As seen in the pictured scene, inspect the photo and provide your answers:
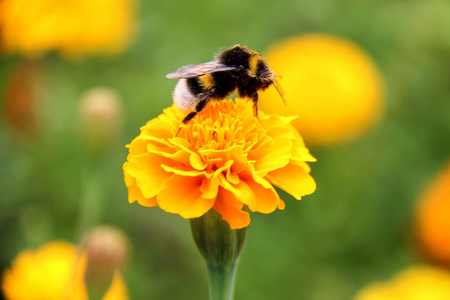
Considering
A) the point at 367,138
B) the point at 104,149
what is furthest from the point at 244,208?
the point at 367,138

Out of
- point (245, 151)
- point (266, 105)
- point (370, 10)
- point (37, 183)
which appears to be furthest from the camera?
point (370, 10)

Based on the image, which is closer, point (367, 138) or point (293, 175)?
point (293, 175)

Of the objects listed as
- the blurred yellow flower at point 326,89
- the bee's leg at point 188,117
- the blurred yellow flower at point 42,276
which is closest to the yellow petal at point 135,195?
the bee's leg at point 188,117

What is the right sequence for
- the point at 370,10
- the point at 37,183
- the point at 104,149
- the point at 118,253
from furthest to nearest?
the point at 370,10 → the point at 37,183 → the point at 104,149 → the point at 118,253

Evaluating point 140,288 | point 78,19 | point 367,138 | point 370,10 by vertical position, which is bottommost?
point 140,288

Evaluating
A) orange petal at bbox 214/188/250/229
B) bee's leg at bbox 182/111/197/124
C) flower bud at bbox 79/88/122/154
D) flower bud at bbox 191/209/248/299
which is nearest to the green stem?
flower bud at bbox 191/209/248/299

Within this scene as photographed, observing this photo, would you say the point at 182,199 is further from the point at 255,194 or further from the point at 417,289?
the point at 417,289

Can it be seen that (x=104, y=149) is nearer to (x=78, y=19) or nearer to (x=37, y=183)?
(x=37, y=183)
